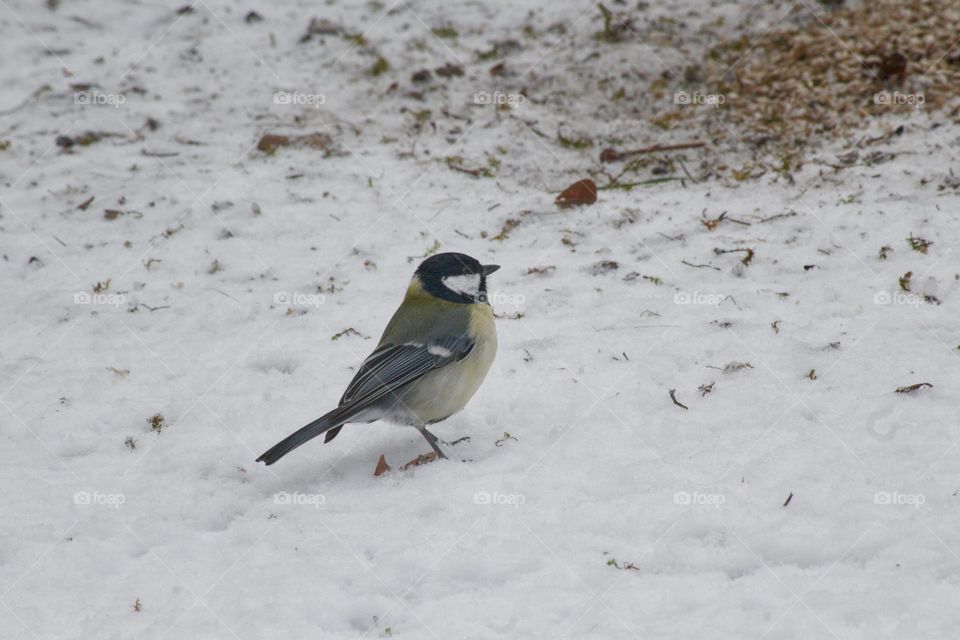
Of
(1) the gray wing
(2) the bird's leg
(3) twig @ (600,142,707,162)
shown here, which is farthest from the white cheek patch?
(3) twig @ (600,142,707,162)

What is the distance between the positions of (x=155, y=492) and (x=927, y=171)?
5051 mm

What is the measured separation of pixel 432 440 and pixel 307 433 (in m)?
0.63

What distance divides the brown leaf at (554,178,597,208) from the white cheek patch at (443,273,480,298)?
81.0 inches

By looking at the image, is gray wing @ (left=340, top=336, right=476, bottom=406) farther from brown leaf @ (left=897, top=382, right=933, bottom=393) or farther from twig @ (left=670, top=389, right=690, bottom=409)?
brown leaf @ (left=897, top=382, right=933, bottom=393)

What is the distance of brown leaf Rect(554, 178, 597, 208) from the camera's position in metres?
6.26

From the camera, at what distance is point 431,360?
4145 millimetres

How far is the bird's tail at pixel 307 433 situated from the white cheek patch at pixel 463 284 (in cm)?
81

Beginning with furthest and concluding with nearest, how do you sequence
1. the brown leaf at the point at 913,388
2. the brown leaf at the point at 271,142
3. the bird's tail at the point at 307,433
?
the brown leaf at the point at 271,142 < the brown leaf at the point at 913,388 < the bird's tail at the point at 307,433

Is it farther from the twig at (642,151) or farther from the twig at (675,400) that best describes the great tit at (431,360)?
the twig at (642,151)

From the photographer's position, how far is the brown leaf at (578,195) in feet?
20.5

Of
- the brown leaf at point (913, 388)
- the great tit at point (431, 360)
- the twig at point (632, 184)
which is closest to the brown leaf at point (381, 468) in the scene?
the great tit at point (431, 360)

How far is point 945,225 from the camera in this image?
527cm

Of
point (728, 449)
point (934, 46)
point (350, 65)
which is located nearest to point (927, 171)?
point (934, 46)

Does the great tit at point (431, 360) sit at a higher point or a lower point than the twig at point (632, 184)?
higher
